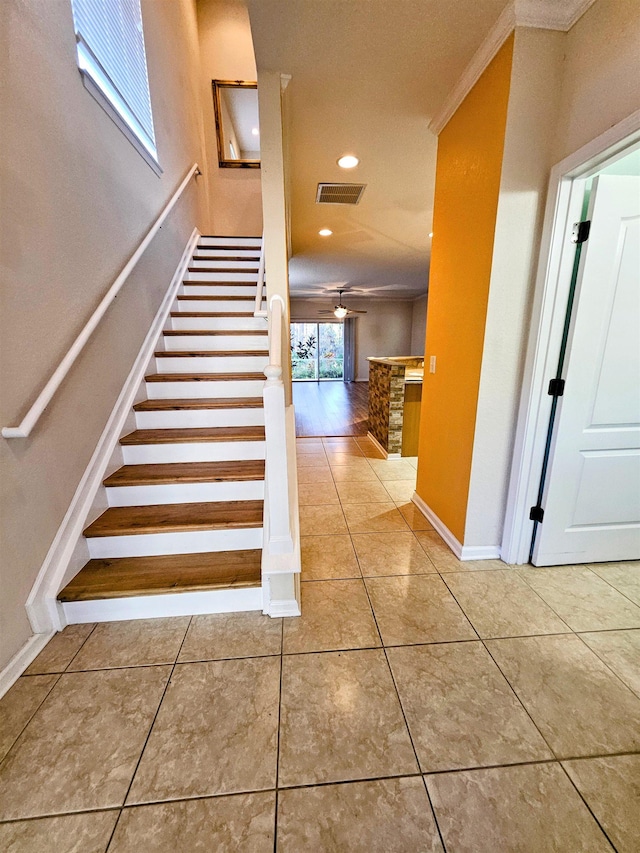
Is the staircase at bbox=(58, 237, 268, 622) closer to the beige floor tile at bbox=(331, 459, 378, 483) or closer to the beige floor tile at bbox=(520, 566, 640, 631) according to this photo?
the beige floor tile at bbox=(331, 459, 378, 483)

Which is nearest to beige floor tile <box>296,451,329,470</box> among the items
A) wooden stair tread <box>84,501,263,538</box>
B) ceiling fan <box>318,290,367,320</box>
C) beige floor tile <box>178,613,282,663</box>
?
wooden stair tread <box>84,501,263,538</box>

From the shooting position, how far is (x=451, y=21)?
1440 mm

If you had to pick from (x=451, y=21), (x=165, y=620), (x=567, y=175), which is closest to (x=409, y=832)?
(x=165, y=620)

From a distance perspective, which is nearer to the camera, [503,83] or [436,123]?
[503,83]

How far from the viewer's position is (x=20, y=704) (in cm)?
120

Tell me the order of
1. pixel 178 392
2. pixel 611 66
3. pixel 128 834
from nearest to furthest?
pixel 128 834 → pixel 611 66 → pixel 178 392

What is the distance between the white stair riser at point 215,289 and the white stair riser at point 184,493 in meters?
2.06

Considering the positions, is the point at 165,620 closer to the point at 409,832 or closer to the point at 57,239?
the point at 409,832

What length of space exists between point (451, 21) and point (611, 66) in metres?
0.68

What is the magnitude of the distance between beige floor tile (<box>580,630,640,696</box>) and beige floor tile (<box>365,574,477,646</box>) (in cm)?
49

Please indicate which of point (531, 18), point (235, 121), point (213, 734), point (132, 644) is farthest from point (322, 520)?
point (235, 121)

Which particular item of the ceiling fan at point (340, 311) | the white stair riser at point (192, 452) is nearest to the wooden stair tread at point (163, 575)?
the white stair riser at point (192, 452)

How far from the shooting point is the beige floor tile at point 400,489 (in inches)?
111

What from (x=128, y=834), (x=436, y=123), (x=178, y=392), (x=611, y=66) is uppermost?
(x=436, y=123)
